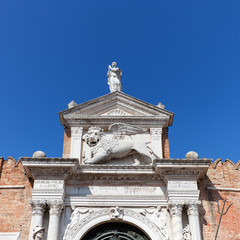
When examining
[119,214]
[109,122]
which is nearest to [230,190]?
[119,214]

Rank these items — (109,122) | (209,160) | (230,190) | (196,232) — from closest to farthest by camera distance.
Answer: (196,232) → (209,160) → (230,190) → (109,122)

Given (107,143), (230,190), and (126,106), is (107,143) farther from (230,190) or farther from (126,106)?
(230,190)

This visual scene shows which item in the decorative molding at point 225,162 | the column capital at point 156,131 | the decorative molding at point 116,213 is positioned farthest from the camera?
the column capital at point 156,131

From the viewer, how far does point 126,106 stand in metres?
13.3

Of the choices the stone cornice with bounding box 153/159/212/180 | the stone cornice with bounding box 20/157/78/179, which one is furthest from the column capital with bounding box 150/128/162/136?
the stone cornice with bounding box 20/157/78/179

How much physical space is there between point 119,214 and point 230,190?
3.61 meters

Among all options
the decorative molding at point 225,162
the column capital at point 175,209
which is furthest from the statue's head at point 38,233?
the decorative molding at point 225,162

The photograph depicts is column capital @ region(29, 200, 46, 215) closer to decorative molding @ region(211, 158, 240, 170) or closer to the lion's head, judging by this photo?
the lion's head

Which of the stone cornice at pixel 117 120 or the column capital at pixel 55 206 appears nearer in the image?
the column capital at pixel 55 206

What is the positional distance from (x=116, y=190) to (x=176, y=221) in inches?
78.4

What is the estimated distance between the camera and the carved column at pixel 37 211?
10547 mm

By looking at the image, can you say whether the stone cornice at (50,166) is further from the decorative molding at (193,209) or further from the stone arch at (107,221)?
the decorative molding at (193,209)

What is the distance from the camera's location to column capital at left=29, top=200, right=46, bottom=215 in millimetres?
10727

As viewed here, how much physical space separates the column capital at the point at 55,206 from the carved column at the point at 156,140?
3.42 m
